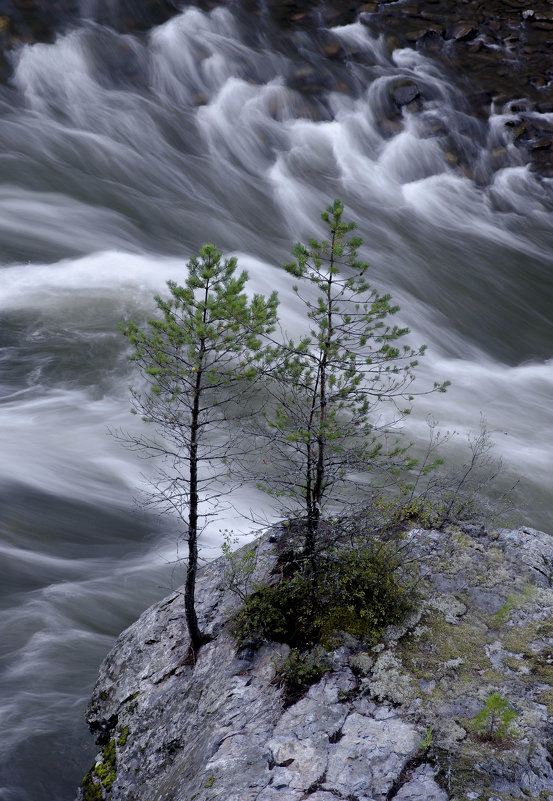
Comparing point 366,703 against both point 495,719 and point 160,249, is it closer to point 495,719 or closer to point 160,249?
point 495,719

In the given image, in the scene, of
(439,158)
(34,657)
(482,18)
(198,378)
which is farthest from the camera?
(482,18)

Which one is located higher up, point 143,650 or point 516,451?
point 516,451

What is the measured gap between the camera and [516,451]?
13547mm

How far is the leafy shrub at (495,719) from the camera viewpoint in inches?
210

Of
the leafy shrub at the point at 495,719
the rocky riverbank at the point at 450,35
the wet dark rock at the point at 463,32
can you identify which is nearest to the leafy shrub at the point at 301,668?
the leafy shrub at the point at 495,719

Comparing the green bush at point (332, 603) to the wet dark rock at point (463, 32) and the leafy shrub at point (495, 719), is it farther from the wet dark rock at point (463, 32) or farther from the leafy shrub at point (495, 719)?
the wet dark rock at point (463, 32)

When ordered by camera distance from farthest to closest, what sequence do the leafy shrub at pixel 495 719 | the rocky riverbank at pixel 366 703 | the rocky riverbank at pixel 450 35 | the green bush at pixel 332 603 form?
the rocky riverbank at pixel 450 35 < the green bush at pixel 332 603 < the leafy shrub at pixel 495 719 < the rocky riverbank at pixel 366 703

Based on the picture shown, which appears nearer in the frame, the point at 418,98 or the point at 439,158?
the point at 439,158

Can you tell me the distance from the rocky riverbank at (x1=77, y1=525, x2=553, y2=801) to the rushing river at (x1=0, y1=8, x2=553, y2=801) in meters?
1.84

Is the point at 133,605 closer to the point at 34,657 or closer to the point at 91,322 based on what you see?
the point at 34,657

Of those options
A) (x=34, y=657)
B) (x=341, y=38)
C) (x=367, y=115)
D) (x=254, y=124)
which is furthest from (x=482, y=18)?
(x=34, y=657)

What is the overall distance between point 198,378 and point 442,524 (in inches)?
133

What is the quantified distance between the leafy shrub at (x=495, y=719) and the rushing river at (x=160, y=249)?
4.73 metres

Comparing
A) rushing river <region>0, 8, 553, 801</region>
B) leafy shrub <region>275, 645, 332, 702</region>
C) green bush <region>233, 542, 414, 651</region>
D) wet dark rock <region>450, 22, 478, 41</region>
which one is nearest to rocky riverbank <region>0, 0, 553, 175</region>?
wet dark rock <region>450, 22, 478, 41</region>
